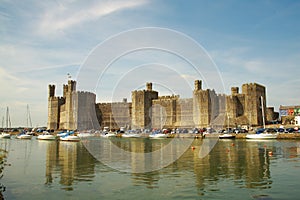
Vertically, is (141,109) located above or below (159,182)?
above

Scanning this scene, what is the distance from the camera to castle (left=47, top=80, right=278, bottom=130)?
64875 millimetres

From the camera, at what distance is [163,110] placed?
3044 inches

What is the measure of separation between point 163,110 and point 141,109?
593 centimetres

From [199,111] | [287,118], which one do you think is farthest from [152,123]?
[287,118]

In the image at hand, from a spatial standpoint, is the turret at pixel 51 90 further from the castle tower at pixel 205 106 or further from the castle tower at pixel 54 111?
the castle tower at pixel 205 106

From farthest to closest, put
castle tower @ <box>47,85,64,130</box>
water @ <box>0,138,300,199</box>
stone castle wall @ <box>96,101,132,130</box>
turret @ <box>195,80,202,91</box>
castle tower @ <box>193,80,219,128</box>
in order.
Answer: castle tower @ <box>47,85,64,130</box> < stone castle wall @ <box>96,101,132,130</box> < turret @ <box>195,80,202,91</box> < castle tower @ <box>193,80,219,128</box> < water @ <box>0,138,300,199</box>

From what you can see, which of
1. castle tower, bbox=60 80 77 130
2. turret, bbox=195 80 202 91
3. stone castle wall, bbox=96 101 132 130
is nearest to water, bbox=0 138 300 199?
turret, bbox=195 80 202 91

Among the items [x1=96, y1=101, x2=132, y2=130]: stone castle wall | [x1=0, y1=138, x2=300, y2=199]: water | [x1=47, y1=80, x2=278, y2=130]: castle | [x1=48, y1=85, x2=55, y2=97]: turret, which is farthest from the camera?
[x1=48, y1=85, x2=55, y2=97]: turret

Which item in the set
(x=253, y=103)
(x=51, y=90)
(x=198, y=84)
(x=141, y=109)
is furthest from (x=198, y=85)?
(x=51, y=90)

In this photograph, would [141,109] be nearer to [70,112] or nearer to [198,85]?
[198,85]

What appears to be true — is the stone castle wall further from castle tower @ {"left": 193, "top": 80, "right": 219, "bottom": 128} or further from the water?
the water

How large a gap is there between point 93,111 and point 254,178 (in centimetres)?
7703

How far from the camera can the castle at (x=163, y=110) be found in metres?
64.9

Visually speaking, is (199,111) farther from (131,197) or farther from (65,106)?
(131,197)
